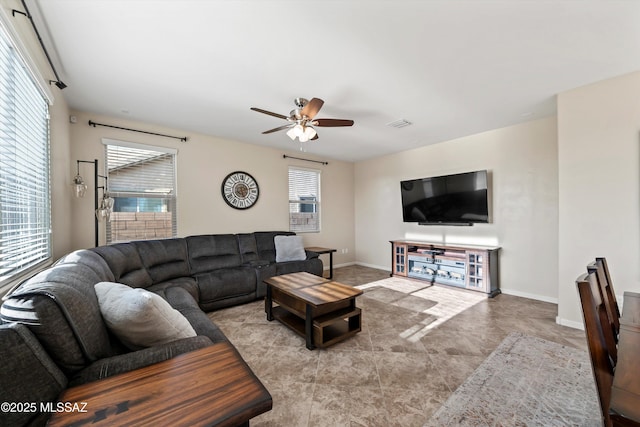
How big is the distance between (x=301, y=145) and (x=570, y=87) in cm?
372

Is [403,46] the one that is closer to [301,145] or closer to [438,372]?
[438,372]

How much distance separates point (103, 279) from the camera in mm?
1950

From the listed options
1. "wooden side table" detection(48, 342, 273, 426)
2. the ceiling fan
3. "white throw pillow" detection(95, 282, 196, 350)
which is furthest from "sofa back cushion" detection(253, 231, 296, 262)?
"wooden side table" detection(48, 342, 273, 426)

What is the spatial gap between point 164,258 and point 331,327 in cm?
237

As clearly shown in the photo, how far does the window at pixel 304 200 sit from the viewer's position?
536 centimetres

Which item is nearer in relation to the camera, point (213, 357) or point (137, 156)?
point (213, 357)

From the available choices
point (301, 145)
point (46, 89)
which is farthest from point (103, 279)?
point (301, 145)

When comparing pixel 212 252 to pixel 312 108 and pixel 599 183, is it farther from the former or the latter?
pixel 599 183

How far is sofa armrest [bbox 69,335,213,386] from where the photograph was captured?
975 millimetres

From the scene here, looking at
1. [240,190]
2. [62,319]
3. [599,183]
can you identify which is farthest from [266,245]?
[599,183]

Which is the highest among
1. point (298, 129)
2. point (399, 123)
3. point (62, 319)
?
point (399, 123)

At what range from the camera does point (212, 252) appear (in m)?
3.84

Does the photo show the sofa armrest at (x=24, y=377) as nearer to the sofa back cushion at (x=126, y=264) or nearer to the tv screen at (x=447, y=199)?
the sofa back cushion at (x=126, y=264)

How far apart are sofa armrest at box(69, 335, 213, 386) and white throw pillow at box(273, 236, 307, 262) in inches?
122
